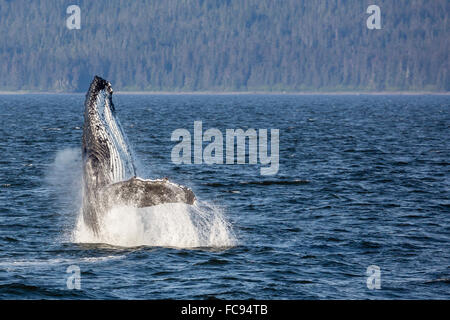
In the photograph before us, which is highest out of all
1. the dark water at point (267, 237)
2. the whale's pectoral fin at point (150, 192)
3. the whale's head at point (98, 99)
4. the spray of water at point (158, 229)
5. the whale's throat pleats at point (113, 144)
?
the whale's head at point (98, 99)

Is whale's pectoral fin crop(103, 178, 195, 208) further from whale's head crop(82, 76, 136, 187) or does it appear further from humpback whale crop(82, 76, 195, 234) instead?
whale's head crop(82, 76, 136, 187)

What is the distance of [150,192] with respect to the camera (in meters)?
15.2

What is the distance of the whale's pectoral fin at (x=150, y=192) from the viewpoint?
15.0 m

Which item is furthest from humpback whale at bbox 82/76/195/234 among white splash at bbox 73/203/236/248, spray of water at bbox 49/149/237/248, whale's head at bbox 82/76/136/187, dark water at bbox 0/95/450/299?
dark water at bbox 0/95/450/299

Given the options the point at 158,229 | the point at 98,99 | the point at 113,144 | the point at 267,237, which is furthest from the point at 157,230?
the point at 98,99

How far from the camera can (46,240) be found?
20.4 m

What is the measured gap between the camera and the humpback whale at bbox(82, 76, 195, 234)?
16.6 meters

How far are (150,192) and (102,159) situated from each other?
2.61 metres

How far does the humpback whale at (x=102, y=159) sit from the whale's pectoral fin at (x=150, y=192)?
0.03 m

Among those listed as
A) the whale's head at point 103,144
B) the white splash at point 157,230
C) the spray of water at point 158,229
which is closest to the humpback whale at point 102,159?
the whale's head at point 103,144

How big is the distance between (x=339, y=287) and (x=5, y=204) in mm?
14024

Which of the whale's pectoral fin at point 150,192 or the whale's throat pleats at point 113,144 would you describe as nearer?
the whale's pectoral fin at point 150,192

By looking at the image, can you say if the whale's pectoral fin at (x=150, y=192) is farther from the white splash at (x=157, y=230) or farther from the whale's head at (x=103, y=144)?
the whale's head at (x=103, y=144)
